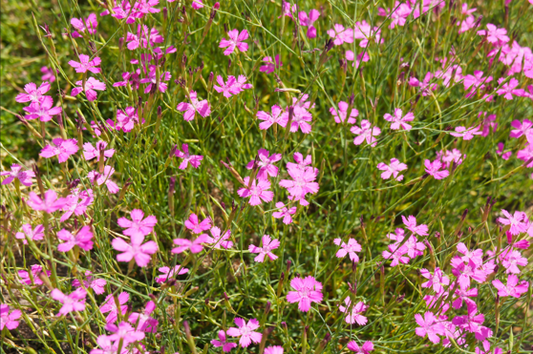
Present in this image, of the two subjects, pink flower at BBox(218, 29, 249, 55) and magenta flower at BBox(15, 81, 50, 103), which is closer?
magenta flower at BBox(15, 81, 50, 103)

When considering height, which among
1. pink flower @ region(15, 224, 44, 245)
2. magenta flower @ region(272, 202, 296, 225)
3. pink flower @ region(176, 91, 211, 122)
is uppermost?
pink flower @ region(176, 91, 211, 122)

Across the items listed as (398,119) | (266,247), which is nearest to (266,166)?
(266,247)

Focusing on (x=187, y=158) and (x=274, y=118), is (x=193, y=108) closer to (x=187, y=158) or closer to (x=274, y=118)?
(x=187, y=158)

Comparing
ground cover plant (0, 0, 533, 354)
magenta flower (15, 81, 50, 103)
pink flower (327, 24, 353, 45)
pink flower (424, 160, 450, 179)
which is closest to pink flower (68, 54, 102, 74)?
ground cover plant (0, 0, 533, 354)

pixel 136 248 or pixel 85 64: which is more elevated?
pixel 85 64

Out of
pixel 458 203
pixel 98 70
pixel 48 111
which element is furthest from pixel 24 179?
pixel 458 203

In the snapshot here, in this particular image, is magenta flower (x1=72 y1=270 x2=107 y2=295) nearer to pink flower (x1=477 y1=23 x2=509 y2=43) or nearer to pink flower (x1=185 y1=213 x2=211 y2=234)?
pink flower (x1=185 y1=213 x2=211 y2=234)

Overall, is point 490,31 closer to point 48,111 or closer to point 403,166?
point 403,166

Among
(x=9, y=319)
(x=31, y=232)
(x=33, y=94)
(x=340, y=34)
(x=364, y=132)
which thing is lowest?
(x=9, y=319)
